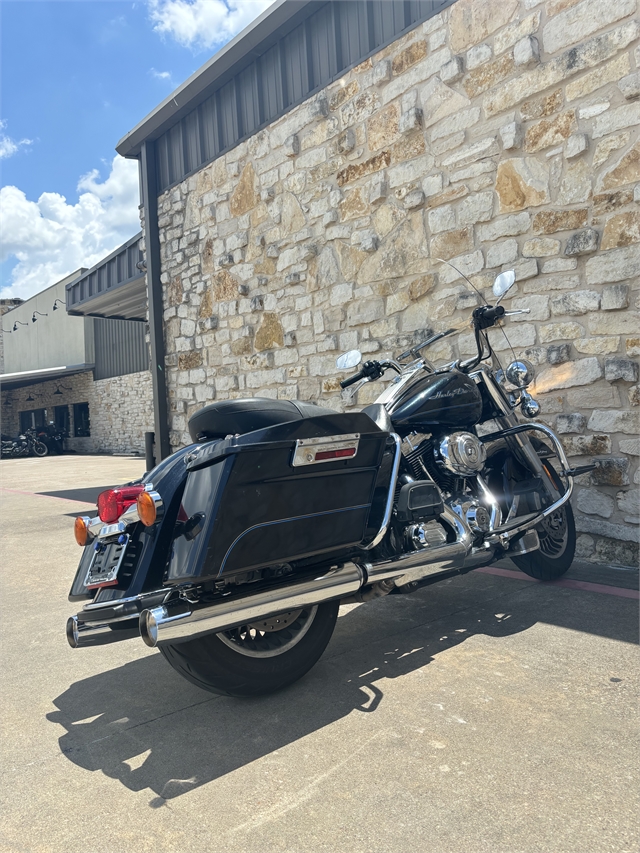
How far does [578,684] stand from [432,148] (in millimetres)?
4308

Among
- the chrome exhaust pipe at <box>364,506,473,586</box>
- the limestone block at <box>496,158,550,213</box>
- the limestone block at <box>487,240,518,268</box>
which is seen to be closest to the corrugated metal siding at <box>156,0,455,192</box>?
the limestone block at <box>496,158,550,213</box>

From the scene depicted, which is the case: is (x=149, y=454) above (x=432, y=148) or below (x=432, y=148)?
below

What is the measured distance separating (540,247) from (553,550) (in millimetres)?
2113

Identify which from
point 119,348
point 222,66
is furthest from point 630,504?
point 119,348

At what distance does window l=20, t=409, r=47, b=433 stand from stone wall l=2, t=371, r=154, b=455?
0.18m

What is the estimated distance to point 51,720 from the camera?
253 centimetres

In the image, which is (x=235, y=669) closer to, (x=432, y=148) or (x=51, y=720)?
(x=51, y=720)

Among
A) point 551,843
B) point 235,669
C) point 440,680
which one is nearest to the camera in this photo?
point 551,843

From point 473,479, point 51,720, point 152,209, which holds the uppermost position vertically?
point 152,209

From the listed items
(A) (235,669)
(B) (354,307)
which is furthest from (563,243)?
(A) (235,669)

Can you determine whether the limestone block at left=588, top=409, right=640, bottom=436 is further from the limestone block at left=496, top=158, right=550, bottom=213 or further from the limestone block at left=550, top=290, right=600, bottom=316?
the limestone block at left=496, top=158, right=550, bottom=213

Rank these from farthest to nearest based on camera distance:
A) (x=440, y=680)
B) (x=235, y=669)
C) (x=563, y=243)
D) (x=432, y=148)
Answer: (x=432, y=148), (x=563, y=243), (x=440, y=680), (x=235, y=669)

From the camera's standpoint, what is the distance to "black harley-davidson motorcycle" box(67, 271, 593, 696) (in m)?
2.25

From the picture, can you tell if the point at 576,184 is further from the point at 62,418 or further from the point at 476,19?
the point at 62,418
